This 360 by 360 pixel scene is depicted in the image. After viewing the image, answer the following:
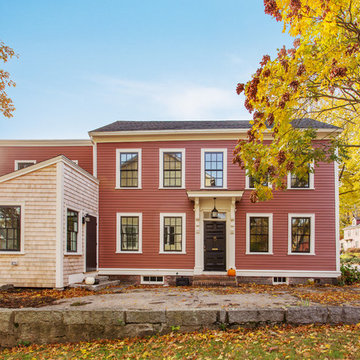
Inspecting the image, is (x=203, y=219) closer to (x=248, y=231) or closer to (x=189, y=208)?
(x=189, y=208)

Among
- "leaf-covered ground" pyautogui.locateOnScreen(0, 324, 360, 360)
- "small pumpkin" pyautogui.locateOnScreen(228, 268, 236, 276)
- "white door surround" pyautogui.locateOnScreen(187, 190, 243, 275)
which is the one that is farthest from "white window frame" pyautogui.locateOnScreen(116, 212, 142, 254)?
→ "leaf-covered ground" pyautogui.locateOnScreen(0, 324, 360, 360)

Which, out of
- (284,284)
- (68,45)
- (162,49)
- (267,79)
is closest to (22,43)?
(68,45)

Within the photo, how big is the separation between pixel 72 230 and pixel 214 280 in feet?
17.5

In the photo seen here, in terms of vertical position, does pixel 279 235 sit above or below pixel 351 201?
below

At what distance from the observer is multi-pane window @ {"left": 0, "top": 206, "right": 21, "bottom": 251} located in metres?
11.4

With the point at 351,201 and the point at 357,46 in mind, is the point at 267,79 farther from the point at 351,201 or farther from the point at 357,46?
the point at 351,201

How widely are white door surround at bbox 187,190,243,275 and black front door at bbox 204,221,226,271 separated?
0.17 meters

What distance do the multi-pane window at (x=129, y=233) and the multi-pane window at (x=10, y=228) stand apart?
4.38 meters

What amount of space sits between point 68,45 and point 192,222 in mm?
8364

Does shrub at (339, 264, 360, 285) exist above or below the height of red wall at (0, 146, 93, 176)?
below

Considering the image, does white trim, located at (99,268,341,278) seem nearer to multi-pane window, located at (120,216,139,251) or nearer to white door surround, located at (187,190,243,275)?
white door surround, located at (187,190,243,275)

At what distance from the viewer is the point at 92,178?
1416 cm

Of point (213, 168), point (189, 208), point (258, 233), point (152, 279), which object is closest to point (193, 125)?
point (213, 168)

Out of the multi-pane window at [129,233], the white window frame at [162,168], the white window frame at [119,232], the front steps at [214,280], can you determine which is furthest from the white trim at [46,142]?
the front steps at [214,280]
